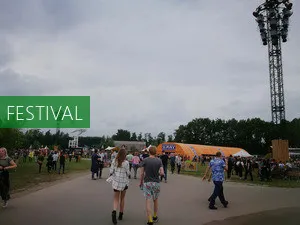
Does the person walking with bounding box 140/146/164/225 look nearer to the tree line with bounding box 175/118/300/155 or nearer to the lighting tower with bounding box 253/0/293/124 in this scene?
the lighting tower with bounding box 253/0/293/124

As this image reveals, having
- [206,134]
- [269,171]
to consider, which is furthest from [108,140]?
[269,171]

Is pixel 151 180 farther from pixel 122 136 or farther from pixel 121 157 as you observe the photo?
pixel 122 136

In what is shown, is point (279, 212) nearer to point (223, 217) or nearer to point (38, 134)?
point (223, 217)

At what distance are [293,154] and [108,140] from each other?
81.6 m

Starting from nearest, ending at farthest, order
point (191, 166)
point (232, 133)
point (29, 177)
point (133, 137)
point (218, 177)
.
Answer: point (218, 177), point (29, 177), point (191, 166), point (232, 133), point (133, 137)

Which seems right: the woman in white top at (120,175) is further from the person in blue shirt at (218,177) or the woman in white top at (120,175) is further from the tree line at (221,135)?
the tree line at (221,135)

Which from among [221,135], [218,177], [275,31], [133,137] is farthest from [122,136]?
[218,177]

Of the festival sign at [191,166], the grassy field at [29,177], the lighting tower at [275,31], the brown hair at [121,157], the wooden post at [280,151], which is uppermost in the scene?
the lighting tower at [275,31]

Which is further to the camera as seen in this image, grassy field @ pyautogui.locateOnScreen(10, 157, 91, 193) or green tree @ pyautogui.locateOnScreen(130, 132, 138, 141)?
green tree @ pyautogui.locateOnScreen(130, 132, 138, 141)

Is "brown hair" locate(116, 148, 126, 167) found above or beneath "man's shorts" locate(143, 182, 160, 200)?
above

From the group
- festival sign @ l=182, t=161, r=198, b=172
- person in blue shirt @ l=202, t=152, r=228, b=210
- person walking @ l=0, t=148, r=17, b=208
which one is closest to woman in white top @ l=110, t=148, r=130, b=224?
person walking @ l=0, t=148, r=17, b=208

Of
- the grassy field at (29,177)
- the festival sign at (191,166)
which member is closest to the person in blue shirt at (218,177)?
the grassy field at (29,177)

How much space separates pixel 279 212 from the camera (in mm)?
9695

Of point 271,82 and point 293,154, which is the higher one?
point 271,82
